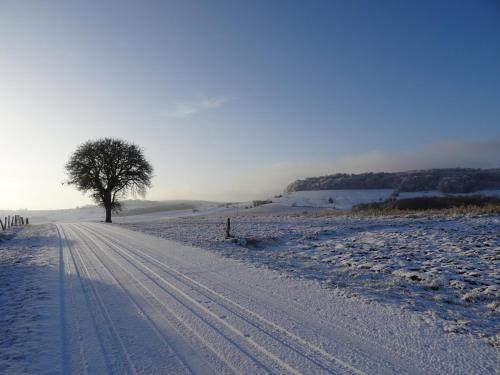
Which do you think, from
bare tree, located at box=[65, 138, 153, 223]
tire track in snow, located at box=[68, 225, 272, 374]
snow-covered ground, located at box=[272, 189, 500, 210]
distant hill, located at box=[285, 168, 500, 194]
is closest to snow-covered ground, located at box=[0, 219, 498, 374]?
tire track in snow, located at box=[68, 225, 272, 374]

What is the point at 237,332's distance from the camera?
489cm

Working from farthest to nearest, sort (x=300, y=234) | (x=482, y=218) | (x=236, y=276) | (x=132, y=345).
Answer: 1. (x=300, y=234)
2. (x=482, y=218)
3. (x=236, y=276)
4. (x=132, y=345)

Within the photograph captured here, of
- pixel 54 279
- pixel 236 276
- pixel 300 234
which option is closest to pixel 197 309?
pixel 236 276

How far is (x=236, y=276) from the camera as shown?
864 cm

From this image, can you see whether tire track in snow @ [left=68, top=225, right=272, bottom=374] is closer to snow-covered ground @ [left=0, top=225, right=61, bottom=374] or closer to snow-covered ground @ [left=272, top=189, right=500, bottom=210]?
snow-covered ground @ [left=0, top=225, right=61, bottom=374]

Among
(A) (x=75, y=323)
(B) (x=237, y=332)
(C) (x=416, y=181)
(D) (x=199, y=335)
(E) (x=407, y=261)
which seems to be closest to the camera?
(D) (x=199, y=335)

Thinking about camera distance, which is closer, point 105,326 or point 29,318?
point 105,326

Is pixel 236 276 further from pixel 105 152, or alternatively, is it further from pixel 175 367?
pixel 105 152

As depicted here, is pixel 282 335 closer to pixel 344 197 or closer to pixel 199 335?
pixel 199 335

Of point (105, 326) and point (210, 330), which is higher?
point (105, 326)

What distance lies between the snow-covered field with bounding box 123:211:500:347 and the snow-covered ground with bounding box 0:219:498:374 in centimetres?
79

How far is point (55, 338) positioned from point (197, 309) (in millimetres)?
2343

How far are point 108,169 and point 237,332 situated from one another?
128 ft

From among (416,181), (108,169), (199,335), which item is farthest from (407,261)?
(416,181)
